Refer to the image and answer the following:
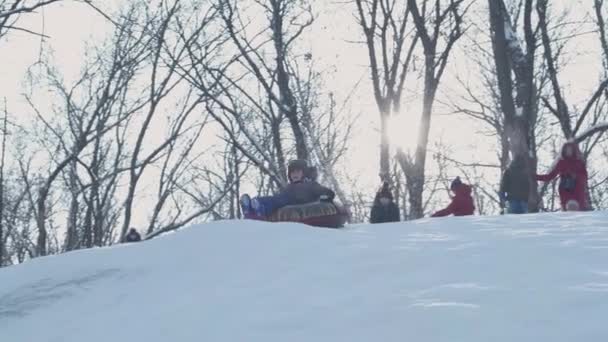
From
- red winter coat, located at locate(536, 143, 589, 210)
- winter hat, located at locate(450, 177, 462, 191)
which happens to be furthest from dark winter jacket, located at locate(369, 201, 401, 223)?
red winter coat, located at locate(536, 143, 589, 210)

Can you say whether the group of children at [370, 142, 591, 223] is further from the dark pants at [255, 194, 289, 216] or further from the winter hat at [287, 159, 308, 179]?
the dark pants at [255, 194, 289, 216]

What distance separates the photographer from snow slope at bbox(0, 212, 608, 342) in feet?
14.3

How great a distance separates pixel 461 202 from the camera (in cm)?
1196

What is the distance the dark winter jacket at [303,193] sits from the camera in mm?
9383

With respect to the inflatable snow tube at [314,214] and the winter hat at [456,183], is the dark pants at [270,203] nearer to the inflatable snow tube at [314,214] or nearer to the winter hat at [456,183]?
the inflatable snow tube at [314,214]

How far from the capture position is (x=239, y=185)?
31.0 meters

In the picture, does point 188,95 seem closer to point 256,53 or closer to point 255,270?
point 256,53

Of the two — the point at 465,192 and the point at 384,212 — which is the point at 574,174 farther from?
the point at 384,212

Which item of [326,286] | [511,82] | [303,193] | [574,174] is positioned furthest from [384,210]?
[326,286]

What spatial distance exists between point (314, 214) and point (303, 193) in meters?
0.42

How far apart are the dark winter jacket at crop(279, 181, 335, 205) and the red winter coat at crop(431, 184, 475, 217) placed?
10.3 ft

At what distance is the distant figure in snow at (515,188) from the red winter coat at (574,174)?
115 centimetres

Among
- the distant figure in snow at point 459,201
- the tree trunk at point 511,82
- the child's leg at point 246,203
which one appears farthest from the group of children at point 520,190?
the child's leg at point 246,203

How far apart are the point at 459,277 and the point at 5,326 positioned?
10.5ft
